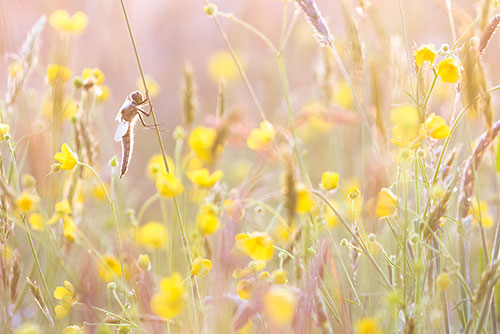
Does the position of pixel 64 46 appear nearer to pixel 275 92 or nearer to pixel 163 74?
pixel 275 92

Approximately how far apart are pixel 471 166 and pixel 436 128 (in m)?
0.08

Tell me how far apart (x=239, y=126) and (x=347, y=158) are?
1.07m

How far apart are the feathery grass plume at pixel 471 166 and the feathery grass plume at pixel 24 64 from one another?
2.58ft

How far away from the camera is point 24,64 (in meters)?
1.07

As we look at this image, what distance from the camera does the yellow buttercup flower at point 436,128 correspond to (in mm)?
828

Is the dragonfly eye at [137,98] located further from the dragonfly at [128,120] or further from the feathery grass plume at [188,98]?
the feathery grass plume at [188,98]

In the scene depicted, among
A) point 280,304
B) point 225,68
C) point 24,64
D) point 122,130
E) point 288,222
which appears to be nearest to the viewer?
point 280,304

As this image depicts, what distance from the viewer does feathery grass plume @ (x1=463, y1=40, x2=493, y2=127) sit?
70cm

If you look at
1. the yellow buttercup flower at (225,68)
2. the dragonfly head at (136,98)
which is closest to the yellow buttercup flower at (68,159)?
the dragonfly head at (136,98)

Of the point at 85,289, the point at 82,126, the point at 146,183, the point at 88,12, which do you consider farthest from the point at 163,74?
the point at 85,289

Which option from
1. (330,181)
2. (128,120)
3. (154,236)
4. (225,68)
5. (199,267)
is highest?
(225,68)

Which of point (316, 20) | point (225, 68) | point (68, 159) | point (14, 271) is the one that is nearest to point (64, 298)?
point (14, 271)

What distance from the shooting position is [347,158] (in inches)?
74.6

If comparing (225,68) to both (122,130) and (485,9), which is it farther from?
(485,9)
